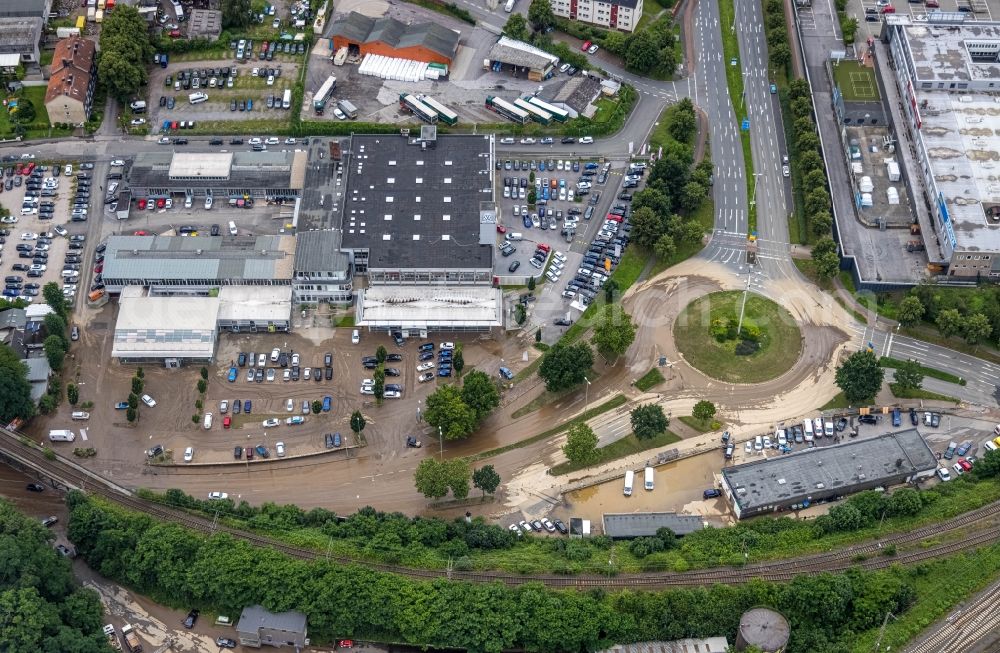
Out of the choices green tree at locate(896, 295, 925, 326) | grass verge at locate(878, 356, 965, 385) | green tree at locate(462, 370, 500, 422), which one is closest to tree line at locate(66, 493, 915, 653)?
green tree at locate(462, 370, 500, 422)

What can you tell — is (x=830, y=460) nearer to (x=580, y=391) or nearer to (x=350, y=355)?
(x=580, y=391)

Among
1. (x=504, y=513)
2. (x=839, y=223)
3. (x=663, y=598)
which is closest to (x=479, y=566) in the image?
(x=504, y=513)

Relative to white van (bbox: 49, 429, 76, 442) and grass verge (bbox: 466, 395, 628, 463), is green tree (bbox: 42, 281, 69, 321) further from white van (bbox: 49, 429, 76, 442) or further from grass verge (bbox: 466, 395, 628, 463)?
grass verge (bbox: 466, 395, 628, 463)

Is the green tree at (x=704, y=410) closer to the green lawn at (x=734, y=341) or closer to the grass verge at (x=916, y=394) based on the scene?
the green lawn at (x=734, y=341)

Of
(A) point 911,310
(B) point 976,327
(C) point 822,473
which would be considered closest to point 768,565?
(C) point 822,473

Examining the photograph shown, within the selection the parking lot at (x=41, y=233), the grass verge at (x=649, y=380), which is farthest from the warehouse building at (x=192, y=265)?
the grass verge at (x=649, y=380)

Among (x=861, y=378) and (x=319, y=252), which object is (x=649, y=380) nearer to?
(x=861, y=378)

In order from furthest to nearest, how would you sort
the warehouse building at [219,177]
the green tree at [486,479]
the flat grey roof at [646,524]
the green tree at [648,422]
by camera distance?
the warehouse building at [219,177] < the green tree at [648,422] < the green tree at [486,479] < the flat grey roof at [646,524]
